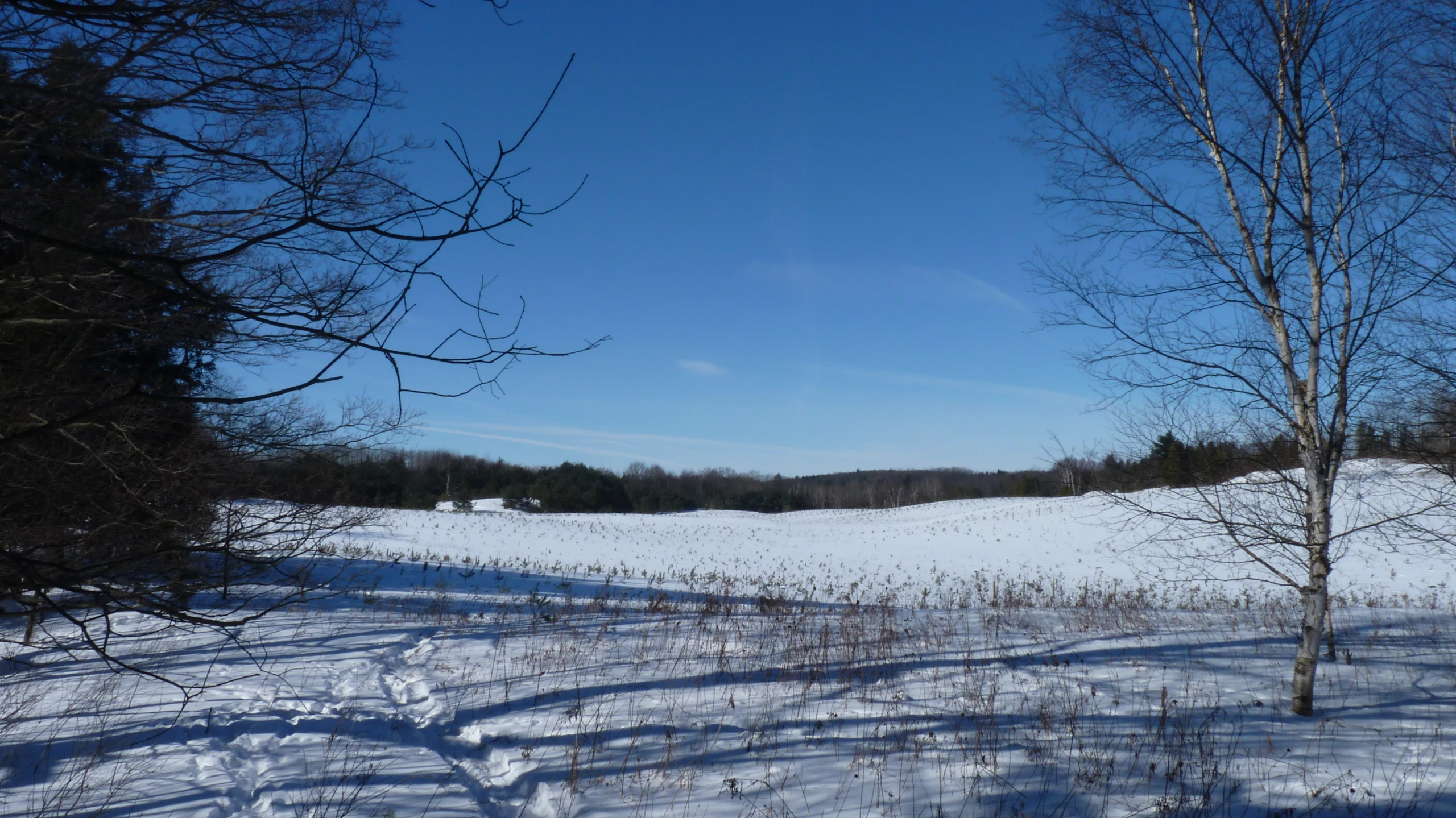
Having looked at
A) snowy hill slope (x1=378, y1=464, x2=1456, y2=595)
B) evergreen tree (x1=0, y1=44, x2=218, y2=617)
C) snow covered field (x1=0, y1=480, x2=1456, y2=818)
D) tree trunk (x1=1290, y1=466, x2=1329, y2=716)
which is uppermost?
evergreen tree (x1=0, y1=44, x2=218, y2=617)

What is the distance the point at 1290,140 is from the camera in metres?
5.76

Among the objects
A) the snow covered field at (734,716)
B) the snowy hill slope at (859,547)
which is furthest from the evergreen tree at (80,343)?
the snowy hill slope at (859,547)

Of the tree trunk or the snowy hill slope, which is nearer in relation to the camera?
the tree trunk

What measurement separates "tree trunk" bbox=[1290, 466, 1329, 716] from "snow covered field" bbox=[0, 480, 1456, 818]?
0.17m

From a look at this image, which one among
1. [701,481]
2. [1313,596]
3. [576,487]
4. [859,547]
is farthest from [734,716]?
[701,481]

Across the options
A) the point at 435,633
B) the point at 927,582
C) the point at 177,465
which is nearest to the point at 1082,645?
the point at 435,633

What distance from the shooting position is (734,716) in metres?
5.66

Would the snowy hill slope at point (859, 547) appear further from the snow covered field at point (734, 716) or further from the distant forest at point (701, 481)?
the snow covered field at point (734, 716)

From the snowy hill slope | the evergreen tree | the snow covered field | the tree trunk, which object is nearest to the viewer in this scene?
the evergreen tree

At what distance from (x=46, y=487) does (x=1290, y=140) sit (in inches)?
311

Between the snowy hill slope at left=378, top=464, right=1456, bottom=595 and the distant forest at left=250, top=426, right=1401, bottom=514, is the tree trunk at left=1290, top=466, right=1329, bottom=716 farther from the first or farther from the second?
the snowy hill slope at left=378, top=464, right=1456, bottom=595

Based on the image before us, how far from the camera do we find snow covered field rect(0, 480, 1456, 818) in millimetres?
4113

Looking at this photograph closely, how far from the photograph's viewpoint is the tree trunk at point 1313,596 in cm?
529

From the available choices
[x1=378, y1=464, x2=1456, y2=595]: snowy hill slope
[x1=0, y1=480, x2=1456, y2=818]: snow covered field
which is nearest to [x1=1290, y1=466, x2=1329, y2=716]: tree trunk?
[x1=0, y1=480, x2=1456, y2=818]: snow covered field
